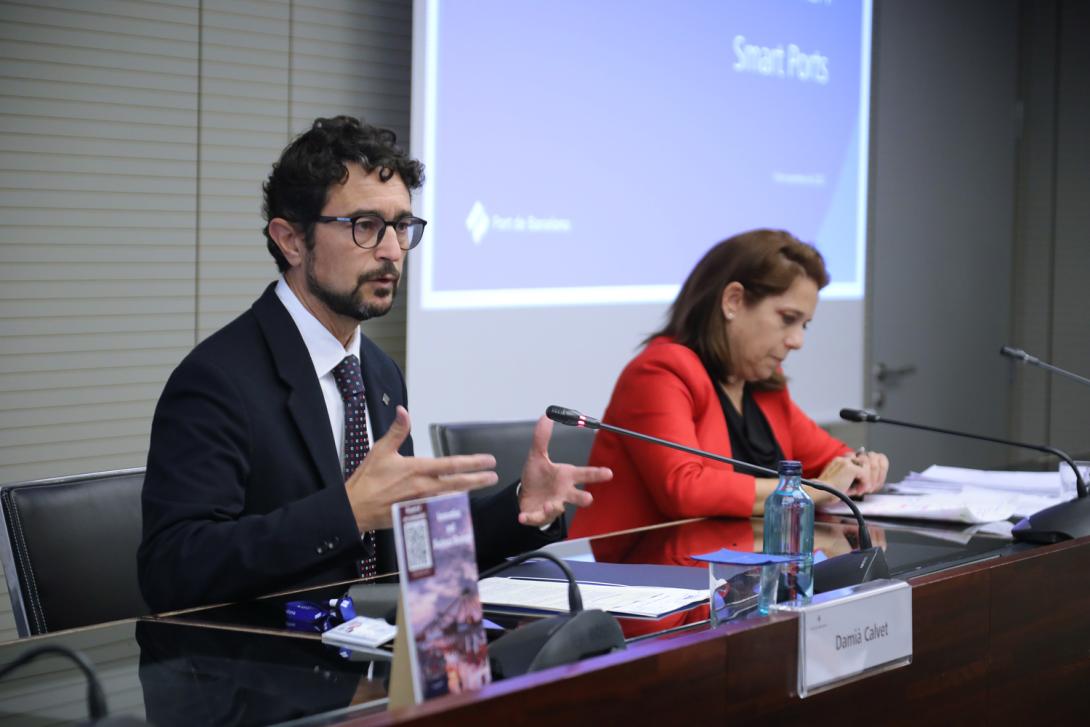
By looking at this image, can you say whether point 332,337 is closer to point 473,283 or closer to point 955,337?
point 473,283

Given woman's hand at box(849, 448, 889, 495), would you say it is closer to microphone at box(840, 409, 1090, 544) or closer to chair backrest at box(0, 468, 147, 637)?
microphone at box(840, 409, 1090, 544)

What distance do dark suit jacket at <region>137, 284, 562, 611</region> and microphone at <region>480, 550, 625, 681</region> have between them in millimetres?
442

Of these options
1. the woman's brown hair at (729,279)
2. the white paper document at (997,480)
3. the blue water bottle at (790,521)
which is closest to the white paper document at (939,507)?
the white paper document at (997,480)

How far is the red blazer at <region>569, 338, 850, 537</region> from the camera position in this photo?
7.06ft

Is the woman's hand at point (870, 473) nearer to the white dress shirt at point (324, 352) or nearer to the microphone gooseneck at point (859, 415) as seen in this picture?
the microphone gooseneck at point (859, 415)

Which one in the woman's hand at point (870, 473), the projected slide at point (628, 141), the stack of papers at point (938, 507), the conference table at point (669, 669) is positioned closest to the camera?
the conference table at point (669, 669)

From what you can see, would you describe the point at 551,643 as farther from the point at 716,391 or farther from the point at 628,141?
the point at 628,141

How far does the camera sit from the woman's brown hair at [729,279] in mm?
2404

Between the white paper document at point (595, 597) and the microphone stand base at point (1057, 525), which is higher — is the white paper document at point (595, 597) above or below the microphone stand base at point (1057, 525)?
below

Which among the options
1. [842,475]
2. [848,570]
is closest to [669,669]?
[848,570]

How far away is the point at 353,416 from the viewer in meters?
1.79

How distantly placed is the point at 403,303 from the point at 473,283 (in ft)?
0.77

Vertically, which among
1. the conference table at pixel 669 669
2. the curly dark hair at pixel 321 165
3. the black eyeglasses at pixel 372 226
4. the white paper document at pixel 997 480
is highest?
the curly dark hair at pixel 321 165

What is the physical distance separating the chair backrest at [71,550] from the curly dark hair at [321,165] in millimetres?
462
